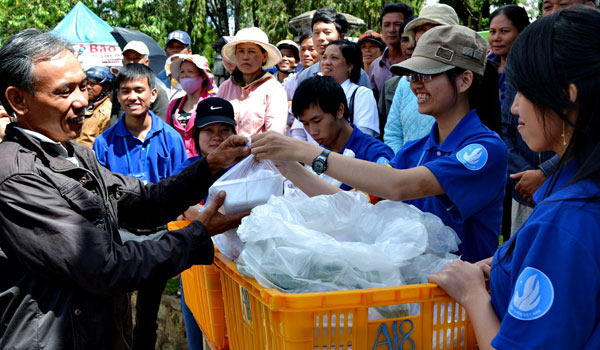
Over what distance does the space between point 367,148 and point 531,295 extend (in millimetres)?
1905

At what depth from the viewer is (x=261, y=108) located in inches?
185

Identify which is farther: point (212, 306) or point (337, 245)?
point (212, 306)

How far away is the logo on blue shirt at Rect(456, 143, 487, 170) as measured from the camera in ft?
6.55

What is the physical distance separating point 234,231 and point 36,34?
102 cm

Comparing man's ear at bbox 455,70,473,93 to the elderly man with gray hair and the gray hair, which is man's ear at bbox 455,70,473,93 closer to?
the elderly man with gray hair

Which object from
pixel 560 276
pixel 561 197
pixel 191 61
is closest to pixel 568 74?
pixel 561 197

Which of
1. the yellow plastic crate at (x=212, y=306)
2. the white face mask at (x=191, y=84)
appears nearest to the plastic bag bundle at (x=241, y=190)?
the yellow plastic crate at (x=212, y=306)

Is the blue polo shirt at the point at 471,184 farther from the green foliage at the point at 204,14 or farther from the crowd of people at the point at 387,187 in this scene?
the green foliage at the point at 204,14

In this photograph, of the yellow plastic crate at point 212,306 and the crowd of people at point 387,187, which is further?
the yellow plastic crate at point 212,306

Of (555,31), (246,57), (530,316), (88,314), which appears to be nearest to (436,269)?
(530,316)

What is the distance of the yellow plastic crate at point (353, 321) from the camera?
1.49 metres

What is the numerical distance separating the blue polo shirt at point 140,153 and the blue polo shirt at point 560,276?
3.52 meters

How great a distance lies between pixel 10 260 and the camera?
5.89ft

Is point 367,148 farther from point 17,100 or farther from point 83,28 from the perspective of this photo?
point 83,28
